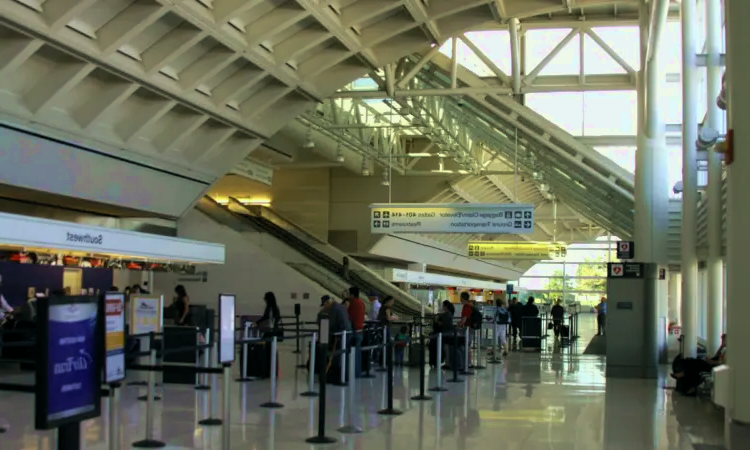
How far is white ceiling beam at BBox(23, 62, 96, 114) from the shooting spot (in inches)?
655

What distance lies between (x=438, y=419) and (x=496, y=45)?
1827cm

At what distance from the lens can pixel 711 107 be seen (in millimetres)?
16422

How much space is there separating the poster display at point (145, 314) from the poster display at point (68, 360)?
23.2ft

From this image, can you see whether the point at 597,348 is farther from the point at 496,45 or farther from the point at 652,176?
the point at 496,45

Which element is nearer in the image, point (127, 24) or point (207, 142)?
point (127, 24)

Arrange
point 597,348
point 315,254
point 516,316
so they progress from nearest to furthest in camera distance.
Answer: point 597,348 → point 516,316 → point 315,254

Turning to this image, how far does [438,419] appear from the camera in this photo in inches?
436

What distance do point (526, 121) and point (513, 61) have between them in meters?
2.97

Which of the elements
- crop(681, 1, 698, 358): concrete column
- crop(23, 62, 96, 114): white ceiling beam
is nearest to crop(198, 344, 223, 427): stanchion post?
crop(23, 62, 96, 114): white ceiling beam

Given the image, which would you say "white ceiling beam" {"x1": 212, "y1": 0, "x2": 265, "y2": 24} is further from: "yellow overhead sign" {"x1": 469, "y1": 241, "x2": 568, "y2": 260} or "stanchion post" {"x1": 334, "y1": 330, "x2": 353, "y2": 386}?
"yellow overhead sign" {"x1": 469, "y1": 241, "x2": 568, "y2": 260}

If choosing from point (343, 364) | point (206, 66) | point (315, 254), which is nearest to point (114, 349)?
point (343, 364)

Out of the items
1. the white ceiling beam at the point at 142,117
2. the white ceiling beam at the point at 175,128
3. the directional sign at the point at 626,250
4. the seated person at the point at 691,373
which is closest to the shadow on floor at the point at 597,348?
the directional sign at the point at 626,250

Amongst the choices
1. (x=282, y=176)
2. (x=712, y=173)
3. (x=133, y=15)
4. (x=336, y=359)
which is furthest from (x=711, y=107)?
(x=282, y=176)

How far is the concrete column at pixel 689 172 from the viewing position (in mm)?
17047
